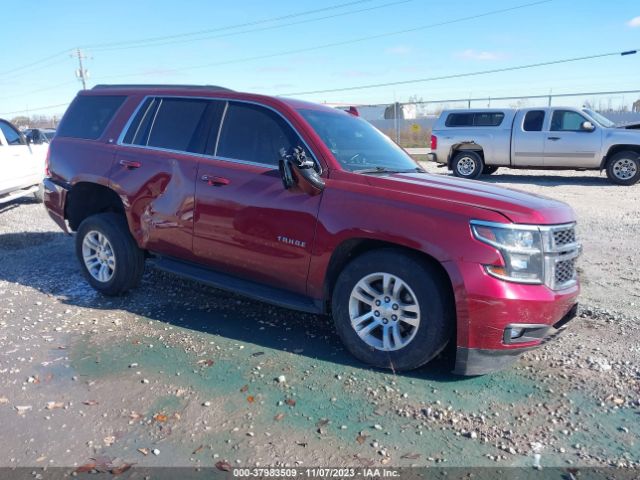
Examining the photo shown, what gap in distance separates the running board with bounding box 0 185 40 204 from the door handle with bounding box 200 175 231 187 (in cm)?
674

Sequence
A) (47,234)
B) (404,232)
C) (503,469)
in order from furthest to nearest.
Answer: (47,234), (404,232), (503,469)

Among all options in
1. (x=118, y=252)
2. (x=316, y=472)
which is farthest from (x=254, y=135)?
(x=316, y=472)

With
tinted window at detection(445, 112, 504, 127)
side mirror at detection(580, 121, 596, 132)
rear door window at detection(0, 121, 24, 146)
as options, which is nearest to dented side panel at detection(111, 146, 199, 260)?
rear door window at detection(0, 121, 24, 146)

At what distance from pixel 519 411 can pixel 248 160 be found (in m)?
2.74

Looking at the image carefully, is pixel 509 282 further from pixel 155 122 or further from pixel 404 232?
pixel 155 122

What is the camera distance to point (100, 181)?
5.25 meters

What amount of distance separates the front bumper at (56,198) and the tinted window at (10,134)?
216 inches

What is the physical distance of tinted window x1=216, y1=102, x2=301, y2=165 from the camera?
14.4ft

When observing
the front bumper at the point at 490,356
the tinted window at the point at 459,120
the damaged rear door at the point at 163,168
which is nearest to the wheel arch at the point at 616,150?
the tinted window at the point at 459,120

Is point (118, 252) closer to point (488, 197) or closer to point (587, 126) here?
point (488, 197)

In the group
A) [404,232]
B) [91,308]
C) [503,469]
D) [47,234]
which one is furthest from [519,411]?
[47,234]

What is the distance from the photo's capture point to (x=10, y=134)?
10.5m

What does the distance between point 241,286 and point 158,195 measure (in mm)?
1196

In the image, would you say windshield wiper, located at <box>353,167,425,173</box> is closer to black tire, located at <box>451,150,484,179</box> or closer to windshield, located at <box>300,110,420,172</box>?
windshield, located at <box>300,110,420,172</box>
